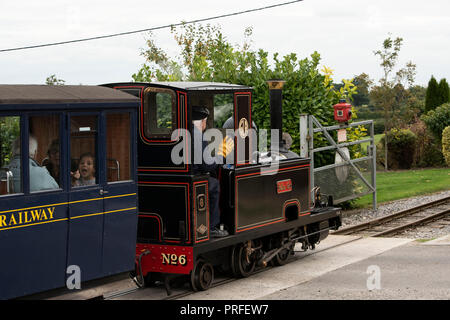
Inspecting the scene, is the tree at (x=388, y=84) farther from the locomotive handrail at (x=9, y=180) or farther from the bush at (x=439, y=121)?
the locomotive handrail at (x=9, y=180)

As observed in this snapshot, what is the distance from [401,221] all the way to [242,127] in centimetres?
772

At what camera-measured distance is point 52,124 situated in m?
7.32

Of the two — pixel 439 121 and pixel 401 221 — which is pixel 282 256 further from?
pixel 439 121

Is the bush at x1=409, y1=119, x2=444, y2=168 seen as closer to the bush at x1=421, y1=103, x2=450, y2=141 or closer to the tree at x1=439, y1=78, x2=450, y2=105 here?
the bush at x1=421, y1=103, x2=450, y2=141

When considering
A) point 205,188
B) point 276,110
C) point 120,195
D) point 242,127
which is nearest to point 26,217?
point 120,195

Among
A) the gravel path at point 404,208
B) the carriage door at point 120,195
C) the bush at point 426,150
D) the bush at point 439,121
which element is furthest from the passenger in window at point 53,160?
the bush at point 439,121

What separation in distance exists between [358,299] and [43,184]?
431cm

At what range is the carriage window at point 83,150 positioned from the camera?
757 cm

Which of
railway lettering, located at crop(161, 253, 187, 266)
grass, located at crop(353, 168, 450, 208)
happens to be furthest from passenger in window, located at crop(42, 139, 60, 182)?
grass, located at crop(353, 168, 450, 208)

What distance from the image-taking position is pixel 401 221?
16125mm

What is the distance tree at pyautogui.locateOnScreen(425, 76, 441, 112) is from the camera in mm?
39188

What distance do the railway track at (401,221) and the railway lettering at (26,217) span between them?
832cm

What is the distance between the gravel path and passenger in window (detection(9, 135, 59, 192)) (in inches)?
356

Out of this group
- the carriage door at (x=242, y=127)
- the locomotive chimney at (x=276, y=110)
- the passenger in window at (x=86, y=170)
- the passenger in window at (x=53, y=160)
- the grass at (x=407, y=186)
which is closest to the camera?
the passenger in window at (x=53, y=160)
